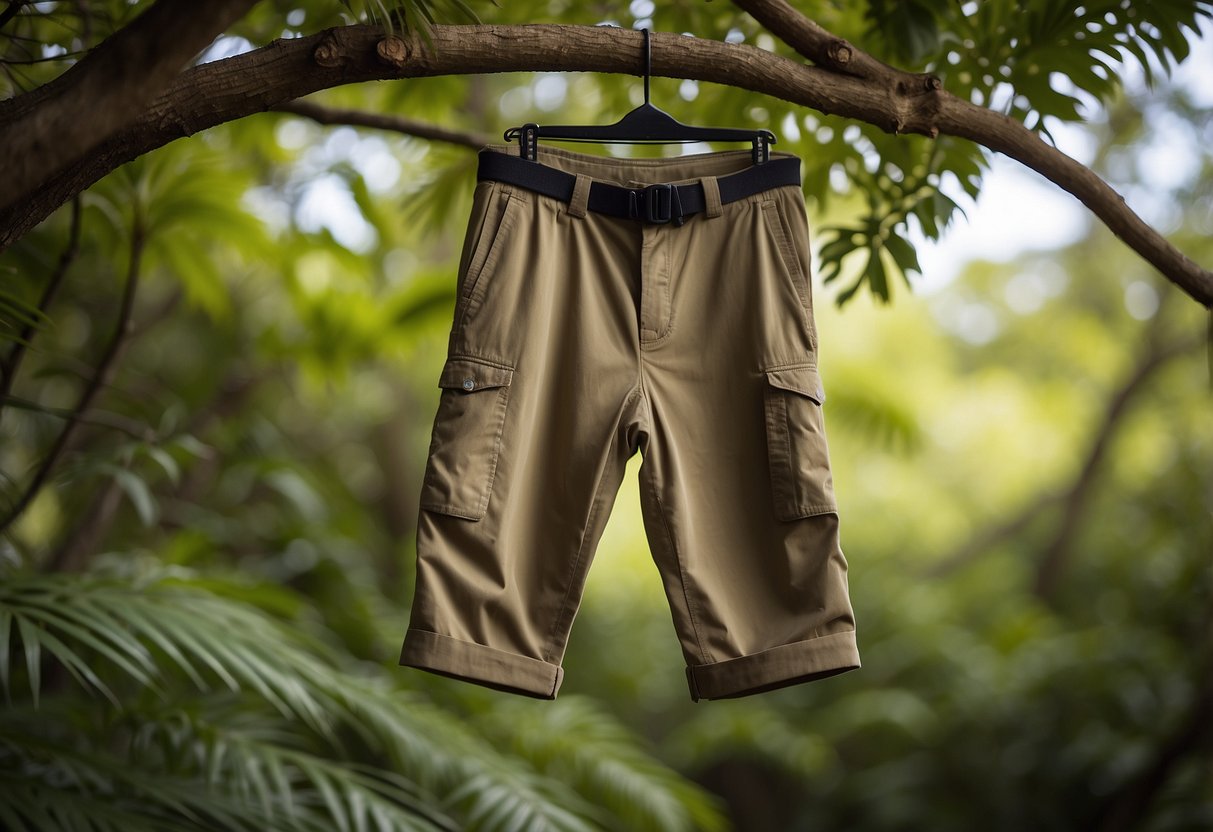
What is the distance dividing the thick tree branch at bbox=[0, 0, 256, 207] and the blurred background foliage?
251mm

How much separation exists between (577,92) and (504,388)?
2502mm

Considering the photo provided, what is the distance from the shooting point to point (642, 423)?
1069 mm

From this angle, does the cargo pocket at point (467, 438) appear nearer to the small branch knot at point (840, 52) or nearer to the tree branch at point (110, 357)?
the small branch knot at point (840, 52)

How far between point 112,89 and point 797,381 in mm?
774

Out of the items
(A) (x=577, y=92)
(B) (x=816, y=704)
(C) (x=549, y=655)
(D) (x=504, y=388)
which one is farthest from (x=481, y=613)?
(B) (x=816, y=704)

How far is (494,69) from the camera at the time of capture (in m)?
1.02

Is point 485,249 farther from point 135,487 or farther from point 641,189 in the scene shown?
point 135,487

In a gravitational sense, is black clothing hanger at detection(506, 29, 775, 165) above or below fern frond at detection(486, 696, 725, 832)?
above

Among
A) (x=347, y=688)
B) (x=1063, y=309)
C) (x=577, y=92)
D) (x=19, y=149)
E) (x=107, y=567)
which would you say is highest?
(x=577, y=92)

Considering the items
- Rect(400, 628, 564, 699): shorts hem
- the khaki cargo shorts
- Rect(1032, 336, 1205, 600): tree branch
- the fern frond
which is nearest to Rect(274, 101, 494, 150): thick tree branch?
the khaki cargo shorts

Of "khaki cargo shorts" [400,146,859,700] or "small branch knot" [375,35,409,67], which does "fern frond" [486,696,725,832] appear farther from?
"small branch knot" [375,35,409,67]

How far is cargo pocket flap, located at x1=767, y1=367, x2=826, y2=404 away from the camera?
1072mm

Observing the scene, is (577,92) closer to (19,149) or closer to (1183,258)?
(1183,258)

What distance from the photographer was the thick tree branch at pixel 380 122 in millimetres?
1578
